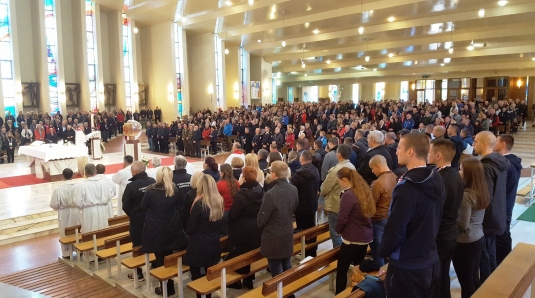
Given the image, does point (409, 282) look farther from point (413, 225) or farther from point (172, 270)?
point (172, 270)

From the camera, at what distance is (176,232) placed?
13.5ft

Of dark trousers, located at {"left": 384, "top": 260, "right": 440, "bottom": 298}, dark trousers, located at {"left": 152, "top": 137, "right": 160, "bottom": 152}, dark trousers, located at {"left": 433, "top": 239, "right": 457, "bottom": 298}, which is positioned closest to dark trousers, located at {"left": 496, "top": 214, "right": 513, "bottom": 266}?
dark trousers, located at {"left": 433, "top": 239, "right": 457, "bottom": 298}

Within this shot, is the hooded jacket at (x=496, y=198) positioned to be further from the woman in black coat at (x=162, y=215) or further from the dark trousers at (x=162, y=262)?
the dark trousers at (x=162, y=262)

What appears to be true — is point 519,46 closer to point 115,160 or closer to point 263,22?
point 263,22

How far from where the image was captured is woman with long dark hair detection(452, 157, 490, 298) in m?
2.92

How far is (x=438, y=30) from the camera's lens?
57.9 ft

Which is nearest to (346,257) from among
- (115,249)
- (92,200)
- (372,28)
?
(115,249)

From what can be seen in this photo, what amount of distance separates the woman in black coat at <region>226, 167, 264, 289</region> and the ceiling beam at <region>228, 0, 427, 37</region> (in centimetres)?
1245

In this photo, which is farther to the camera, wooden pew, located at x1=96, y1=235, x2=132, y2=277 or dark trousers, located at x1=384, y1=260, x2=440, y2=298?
wooden pew, located at x1=96, y1=235, x2=132, y2=277

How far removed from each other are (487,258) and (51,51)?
20730mm

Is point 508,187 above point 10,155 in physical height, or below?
above

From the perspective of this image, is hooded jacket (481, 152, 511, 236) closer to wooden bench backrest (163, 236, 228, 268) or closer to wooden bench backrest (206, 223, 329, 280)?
wooden bench backrest (206, 223, 329, 280)

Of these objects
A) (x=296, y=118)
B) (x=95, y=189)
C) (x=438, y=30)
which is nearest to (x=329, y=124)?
(x=296, y=118)

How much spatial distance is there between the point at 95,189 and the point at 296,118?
12620 millimetres
